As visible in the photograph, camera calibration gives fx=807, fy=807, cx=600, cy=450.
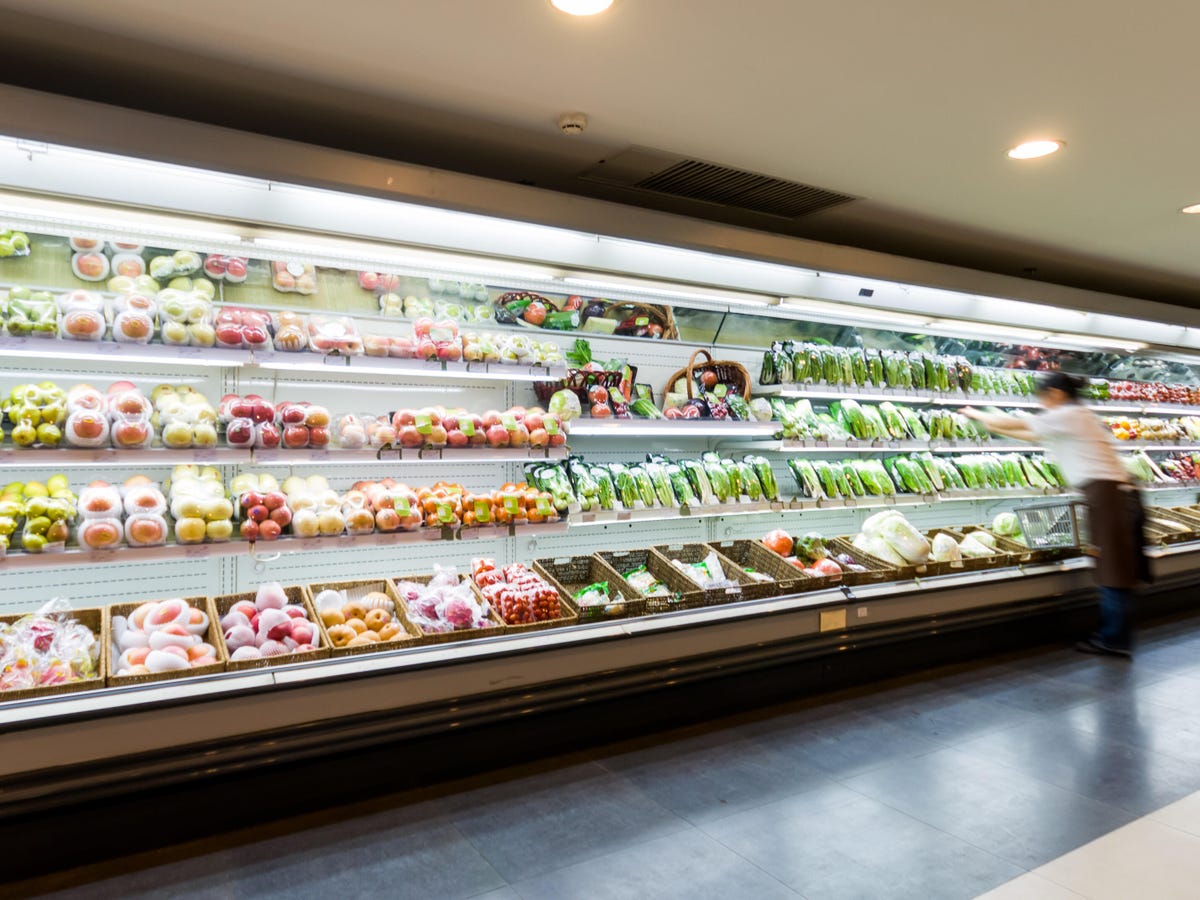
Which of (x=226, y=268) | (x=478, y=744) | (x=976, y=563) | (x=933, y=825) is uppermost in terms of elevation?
(x=226, y=268)

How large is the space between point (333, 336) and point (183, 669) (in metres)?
1.39

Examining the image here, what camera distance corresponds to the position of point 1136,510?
195 inches

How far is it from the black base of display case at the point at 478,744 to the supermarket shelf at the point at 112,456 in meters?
1.06

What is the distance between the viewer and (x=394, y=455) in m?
3.46

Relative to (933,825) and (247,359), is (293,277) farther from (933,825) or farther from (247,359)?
(933,825)

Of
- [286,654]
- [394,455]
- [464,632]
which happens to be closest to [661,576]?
[464,632]

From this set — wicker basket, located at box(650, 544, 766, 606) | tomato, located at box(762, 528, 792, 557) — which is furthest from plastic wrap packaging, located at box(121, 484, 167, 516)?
tomato, located at box(762, 528, 792, 557)

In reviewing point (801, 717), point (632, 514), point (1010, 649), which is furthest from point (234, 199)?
point (1010, 649)

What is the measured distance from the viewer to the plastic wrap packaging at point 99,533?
2762 millimetres

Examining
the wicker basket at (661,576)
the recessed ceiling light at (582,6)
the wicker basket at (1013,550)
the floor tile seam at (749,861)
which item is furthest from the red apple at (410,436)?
the wicker basket at (1013,550)

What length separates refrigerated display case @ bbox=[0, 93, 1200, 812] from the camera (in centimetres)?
274

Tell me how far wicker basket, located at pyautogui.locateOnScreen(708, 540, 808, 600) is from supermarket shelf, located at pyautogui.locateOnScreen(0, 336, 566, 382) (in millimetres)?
1464

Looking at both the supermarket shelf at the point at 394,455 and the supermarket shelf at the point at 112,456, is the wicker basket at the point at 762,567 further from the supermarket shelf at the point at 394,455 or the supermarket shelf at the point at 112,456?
the supermarket shelf at the point at 112,456

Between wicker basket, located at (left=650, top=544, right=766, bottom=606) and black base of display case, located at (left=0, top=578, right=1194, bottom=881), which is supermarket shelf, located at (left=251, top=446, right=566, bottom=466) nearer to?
wicker basket, located at (left=650, top=544, right=766, bottom=606)
